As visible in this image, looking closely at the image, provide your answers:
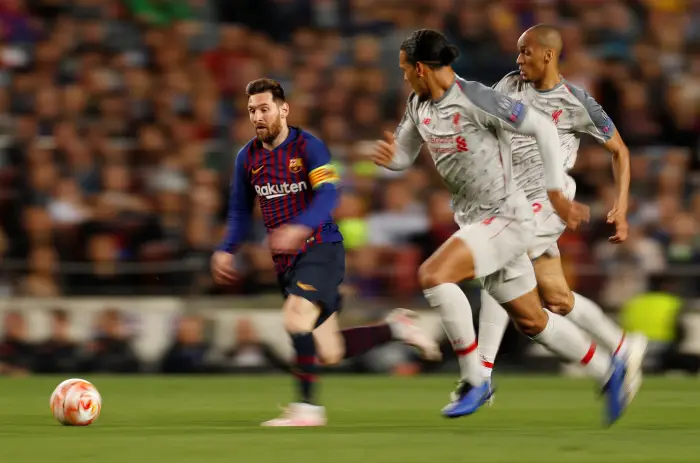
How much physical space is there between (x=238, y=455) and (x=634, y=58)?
11787mm

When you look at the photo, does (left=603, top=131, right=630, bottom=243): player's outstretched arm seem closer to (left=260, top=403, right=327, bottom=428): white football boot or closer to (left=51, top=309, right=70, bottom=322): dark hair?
(left=260, top=403, right=327, bottom=428): white football boot

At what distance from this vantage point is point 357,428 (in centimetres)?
807

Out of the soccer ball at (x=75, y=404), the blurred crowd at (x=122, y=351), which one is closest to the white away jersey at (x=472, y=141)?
the soccer ball at (x=75, y=404)

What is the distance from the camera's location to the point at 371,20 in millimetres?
18328

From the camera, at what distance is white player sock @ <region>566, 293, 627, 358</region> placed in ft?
28.2

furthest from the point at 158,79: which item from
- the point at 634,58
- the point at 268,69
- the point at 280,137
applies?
the point at 280,137

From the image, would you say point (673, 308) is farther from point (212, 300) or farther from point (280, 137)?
point (280, 137)

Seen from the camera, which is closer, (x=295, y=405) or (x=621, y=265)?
(x=295, y=405)

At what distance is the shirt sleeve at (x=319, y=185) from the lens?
8.18 metres

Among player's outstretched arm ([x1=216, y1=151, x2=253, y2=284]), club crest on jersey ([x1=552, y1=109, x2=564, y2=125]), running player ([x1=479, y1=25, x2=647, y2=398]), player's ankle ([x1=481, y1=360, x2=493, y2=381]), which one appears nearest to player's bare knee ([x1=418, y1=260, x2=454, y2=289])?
player's ankle ([x1=481, y1=360, x2=493, y2=381])

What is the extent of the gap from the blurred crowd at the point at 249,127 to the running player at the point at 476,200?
638 centimetres

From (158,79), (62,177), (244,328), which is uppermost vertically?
(158,79)

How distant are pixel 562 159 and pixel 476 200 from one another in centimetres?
75

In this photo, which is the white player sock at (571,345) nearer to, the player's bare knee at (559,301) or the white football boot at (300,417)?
the player's bare knee at (559,301)
